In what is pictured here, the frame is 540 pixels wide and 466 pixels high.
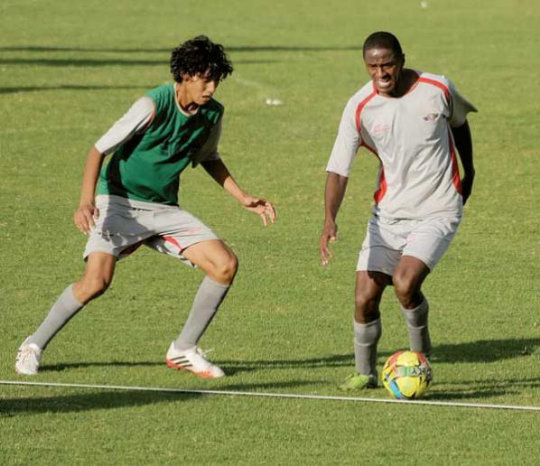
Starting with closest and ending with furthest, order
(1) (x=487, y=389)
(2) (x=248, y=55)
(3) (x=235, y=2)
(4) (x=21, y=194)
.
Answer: (1) (x=487, y=389) → (4) (x=21, y=194) → (2) (x=248, y=55) → (3) (x=235, y=2)

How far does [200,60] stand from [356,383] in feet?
7.16

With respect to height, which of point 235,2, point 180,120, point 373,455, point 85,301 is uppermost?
point 235,2

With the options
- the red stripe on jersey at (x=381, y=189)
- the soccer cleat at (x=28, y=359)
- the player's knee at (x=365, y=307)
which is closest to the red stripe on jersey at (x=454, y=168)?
the red stripe on jersey at (x=381, y=189)

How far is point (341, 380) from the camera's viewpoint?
9.53 m

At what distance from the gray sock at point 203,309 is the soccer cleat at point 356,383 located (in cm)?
100

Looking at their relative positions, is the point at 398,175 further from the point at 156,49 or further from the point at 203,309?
the point at 156,49

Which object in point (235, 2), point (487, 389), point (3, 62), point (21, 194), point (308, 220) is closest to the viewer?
point (487, 389)

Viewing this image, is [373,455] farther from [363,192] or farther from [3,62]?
[3,62]

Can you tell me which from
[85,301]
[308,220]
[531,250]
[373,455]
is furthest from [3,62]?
[373,455]

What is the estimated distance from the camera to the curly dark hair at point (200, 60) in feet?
30.0

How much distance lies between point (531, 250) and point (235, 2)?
3117 centimetres

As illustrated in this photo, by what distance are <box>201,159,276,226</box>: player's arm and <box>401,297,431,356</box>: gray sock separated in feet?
3.55

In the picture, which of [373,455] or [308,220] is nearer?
[373,455]

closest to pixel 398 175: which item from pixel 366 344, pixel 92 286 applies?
pixel 366 344
